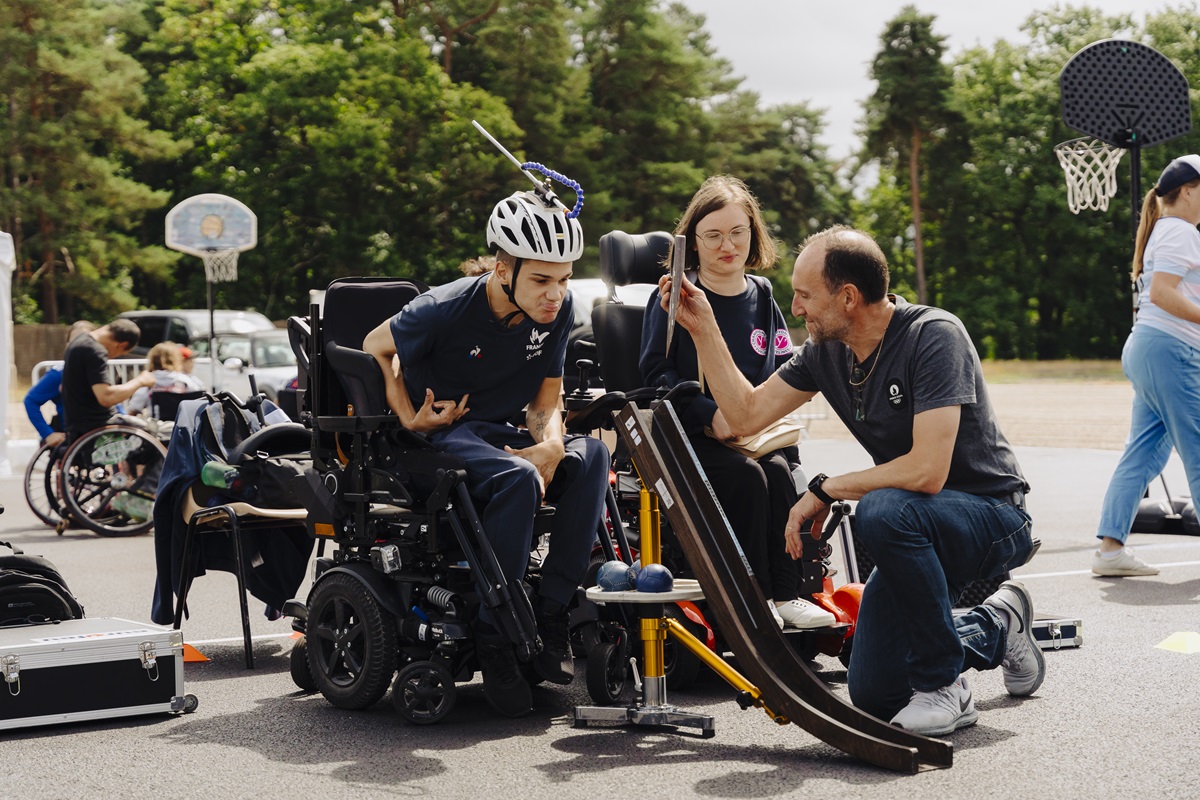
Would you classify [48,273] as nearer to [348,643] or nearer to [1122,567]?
[1122,567]

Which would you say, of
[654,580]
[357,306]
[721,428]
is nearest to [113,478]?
[357,306]

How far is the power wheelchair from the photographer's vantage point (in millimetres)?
4758

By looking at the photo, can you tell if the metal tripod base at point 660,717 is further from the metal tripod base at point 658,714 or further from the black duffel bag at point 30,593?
the black duffel bag at point 30,593

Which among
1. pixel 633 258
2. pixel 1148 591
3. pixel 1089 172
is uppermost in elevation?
pixel 1089 172

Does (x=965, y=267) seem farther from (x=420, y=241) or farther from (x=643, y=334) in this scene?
(x=643, y=334)

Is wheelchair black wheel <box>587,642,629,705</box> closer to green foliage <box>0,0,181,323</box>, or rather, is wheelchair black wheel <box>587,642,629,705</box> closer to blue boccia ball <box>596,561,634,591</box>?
blue boccia ball <box>596,561,634,591</box>

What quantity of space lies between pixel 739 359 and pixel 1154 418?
3.20 meters

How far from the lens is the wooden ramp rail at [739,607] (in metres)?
4.13

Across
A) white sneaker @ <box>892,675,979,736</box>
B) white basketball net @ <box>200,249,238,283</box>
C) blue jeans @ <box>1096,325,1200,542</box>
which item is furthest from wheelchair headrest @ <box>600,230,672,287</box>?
white basketball net @ <box>200,249,238,283</box>

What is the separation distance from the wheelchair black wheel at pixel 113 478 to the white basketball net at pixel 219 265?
6944 millimetres

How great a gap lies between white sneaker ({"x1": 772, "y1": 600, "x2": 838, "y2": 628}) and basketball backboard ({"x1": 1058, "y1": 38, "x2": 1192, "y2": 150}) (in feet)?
19.7

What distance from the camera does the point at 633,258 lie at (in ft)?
19.6

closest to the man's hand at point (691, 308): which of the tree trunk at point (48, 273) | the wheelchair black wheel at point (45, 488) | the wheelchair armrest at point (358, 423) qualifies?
the wheelchair armrest at point (358, 423)

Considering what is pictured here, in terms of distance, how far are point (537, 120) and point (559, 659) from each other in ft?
146
